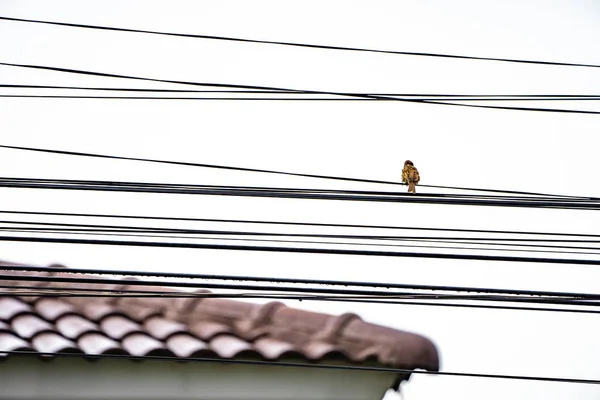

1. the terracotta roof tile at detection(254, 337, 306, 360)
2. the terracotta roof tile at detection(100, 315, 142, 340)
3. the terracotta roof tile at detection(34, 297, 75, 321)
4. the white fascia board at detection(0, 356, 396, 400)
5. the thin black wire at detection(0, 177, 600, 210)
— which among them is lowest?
the white fascia board at detection(0, 356, 396, 400)

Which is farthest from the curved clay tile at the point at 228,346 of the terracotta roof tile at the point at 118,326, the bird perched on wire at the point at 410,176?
the bird perched on wire at the point at 410,176

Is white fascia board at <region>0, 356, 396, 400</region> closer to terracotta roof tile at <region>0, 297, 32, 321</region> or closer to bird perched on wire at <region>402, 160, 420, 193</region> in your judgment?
terracotta roof tile at <region>0, 297, 32, 321</region>

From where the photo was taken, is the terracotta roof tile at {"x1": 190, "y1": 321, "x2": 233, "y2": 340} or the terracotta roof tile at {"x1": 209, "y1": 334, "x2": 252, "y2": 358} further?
the terracotta roof tile at {"x1": 190, "y1": 321, "x2": 233, "y2": 340}

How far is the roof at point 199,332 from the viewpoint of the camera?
12.5 feet

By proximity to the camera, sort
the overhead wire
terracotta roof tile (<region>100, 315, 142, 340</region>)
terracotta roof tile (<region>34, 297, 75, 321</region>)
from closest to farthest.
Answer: the overhead wire
terracotta roof tile (<region>100, 315, 142, 340</region>)
terracotta roof tile (<region>34, 297, 75, 321</region>)

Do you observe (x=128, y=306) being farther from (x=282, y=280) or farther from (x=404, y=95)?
(x=404, y=95)

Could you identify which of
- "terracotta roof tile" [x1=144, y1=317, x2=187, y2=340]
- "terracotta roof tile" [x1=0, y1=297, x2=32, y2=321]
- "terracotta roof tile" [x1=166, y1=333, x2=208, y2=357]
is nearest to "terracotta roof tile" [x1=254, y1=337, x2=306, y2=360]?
"terracotta roof tile" [x1=166, y1=333, x2=208, y2=357]

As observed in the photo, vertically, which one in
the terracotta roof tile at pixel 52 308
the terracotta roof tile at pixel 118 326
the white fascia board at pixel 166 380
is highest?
the terracotta roof tile at pixel 52 308

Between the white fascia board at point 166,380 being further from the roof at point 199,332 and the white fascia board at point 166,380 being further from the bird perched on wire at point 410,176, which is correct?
the bird perched on wire at point 410,176

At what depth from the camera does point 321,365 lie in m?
3.84

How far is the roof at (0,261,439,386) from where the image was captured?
150 inches

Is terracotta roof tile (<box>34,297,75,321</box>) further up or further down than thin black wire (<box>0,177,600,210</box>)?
further down

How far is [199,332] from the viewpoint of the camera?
13.1 feet

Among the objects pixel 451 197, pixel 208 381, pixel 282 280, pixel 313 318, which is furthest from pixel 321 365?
pixel 451 197
